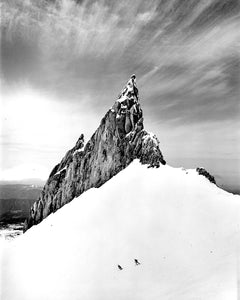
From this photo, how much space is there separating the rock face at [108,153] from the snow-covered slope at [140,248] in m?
8.16

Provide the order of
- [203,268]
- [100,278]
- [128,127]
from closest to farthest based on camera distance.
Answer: [203,268], [100,278], [128,127]

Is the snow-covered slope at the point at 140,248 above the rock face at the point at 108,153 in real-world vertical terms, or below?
below

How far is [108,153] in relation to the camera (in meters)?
55.9

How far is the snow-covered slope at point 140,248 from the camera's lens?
77.7 feet

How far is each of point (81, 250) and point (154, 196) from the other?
1259 cm

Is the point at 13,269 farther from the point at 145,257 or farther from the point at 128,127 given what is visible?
the point at 128,127

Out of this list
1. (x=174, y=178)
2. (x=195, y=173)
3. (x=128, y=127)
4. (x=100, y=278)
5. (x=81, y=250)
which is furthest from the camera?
(x=128, y=127)

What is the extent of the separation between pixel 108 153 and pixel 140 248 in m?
28.9

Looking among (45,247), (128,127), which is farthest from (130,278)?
(128,127)

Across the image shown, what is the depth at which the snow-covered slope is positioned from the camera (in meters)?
23.7

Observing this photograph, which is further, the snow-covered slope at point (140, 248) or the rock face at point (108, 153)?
the rock face at point (108, 153)

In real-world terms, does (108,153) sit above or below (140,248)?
above

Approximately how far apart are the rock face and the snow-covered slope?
8.16 m

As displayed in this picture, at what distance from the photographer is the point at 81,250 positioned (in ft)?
105
